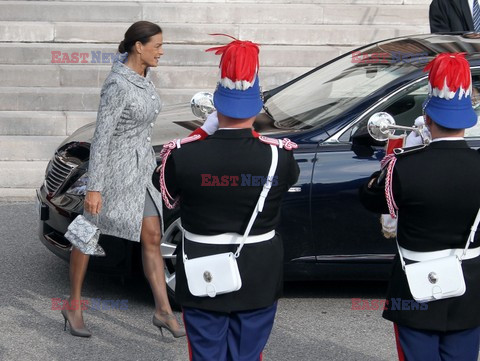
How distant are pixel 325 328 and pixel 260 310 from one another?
1936 mm

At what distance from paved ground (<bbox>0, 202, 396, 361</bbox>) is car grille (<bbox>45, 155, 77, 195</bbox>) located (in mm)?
655

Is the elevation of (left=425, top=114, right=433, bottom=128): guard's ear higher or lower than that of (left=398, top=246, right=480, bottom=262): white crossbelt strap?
higher

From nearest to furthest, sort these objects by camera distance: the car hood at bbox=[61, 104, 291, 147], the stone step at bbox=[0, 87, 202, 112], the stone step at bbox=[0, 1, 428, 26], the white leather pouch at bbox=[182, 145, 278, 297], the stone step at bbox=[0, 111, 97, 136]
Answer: the white leather pouch at bbox=[182, 145, 278, 297] < the car hood at bbox=[61, 104, 291, 147] < the stone step at bbox=[0, 111, 97, 136] < the stone step at bbox=[0, 87, 202, 112] < the stone step at bbox=[0, 1, 428, 26]

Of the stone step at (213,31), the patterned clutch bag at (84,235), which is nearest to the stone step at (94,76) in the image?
the stone step at (213,31)

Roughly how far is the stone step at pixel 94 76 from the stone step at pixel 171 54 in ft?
0.54

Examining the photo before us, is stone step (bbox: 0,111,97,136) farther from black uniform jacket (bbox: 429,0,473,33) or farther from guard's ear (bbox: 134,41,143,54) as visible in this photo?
guard's ear (bbox: 134,41,143,54)

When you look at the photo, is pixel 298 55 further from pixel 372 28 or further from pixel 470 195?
pixel 470 195

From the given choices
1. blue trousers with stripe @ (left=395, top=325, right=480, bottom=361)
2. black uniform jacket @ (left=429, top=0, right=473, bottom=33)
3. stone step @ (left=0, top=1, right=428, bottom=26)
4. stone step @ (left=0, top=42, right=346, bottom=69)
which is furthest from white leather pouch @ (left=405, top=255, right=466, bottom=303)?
stone step @ (left=0, top=1, right=428, bottom=26)

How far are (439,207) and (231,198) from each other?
0.77 metres

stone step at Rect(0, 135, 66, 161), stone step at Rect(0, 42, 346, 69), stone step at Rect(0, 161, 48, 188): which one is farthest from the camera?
stone step at Rect(0, 42, 346, 69)

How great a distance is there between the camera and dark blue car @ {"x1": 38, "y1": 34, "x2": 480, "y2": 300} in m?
5.73

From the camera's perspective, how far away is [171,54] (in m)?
10.8

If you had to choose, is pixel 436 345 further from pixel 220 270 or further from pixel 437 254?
pixel 220 270

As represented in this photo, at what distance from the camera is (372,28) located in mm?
11375
